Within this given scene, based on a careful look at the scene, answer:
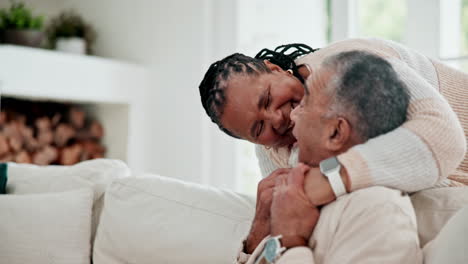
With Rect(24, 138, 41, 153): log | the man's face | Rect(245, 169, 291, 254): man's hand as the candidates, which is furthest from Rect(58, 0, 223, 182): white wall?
the man's face

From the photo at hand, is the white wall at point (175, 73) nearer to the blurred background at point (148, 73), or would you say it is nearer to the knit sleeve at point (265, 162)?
the blurred background at point (148, 73)

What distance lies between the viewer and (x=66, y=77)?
377 centimetres

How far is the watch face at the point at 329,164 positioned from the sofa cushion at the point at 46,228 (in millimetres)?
1272

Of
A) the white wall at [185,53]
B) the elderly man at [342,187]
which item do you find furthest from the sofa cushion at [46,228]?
the white wall at [185,53]

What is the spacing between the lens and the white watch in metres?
1.09

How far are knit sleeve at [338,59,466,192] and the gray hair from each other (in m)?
0.02

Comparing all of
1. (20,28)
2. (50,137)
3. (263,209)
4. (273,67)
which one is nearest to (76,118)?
(50,137)

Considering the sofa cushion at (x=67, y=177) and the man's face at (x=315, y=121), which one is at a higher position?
the man's face at (x=315, y=121)

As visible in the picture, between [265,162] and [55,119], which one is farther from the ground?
[265,162]

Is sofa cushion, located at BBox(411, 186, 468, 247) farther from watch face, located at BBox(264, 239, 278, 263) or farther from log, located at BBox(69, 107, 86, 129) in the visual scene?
log, located at BBox(69, 107, 86, 129)

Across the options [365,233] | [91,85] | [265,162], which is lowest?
[91,85]

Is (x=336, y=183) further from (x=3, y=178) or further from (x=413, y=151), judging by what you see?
(x=3, y=178)

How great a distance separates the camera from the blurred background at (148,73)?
3.57 metres

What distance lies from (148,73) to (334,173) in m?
3.21
